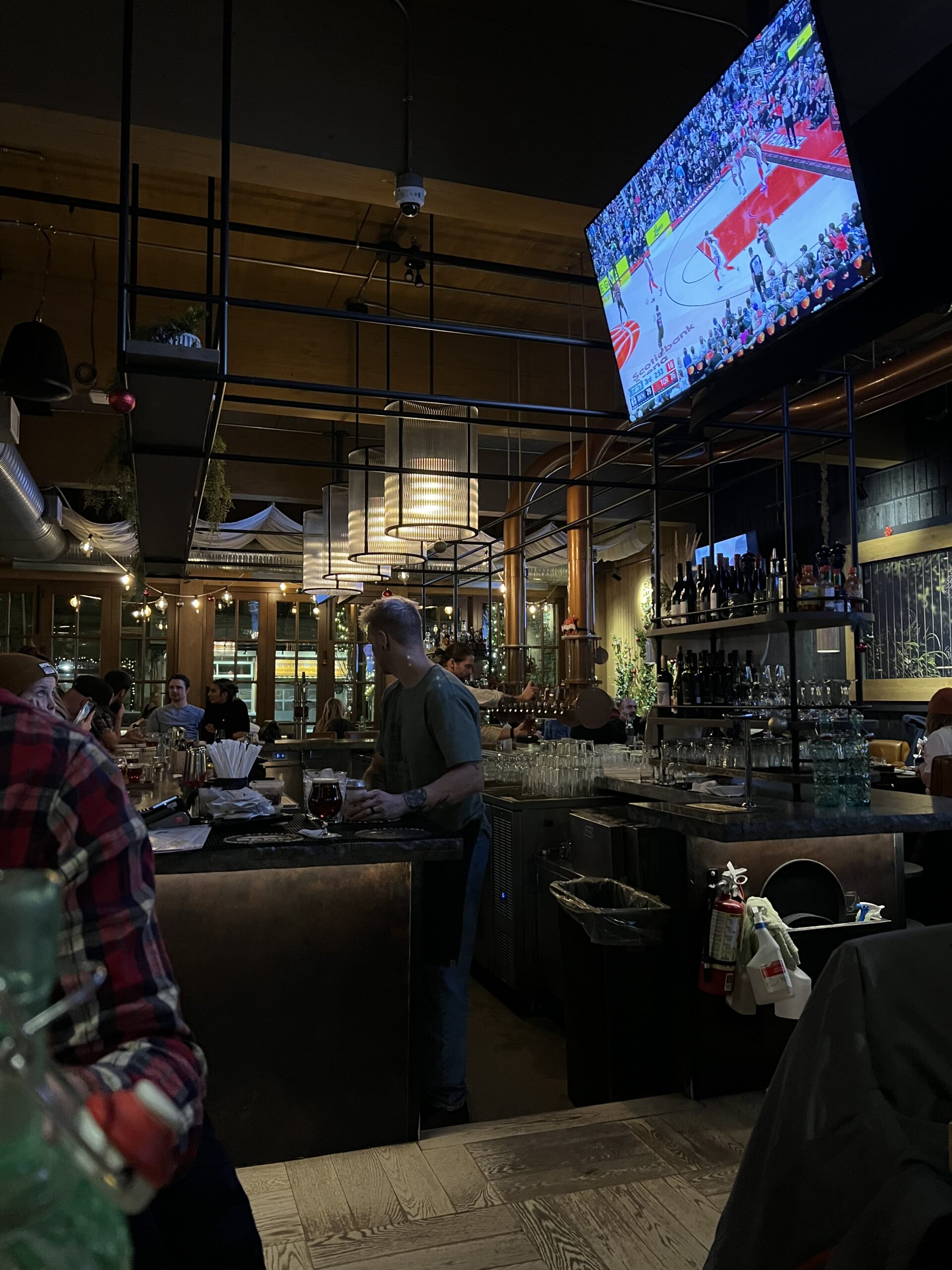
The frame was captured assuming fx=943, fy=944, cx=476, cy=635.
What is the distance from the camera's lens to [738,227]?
2930 mm

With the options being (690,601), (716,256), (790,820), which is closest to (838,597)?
(690,601)

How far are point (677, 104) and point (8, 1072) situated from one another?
181 inches

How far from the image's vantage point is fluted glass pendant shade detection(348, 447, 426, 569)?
623 cm

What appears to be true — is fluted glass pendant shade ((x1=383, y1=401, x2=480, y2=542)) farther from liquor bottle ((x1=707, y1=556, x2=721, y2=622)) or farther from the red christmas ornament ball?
the red christmas ornament ball

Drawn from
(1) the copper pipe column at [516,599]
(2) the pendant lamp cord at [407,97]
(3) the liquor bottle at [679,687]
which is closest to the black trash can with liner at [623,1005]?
(3) the liquor bottle at [679,687]

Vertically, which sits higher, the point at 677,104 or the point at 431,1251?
the point at 677,104

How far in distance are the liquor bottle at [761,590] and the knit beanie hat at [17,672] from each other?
3090 millimetres

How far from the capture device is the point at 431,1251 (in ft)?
7.89

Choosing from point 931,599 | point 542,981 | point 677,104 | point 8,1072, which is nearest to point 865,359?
point 931,599

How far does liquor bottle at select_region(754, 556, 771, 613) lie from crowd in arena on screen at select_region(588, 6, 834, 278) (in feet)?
5.32

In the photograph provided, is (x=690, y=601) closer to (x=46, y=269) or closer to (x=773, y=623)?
(x=773, y=623)

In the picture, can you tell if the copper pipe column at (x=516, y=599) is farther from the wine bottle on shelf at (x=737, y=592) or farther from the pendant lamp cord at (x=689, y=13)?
the pendant lamp cord at (x=689, y=13)

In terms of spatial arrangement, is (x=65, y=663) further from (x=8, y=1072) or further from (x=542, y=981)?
(x=8, y=1072)

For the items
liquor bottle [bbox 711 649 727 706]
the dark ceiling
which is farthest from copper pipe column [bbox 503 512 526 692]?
the dark ceiling
